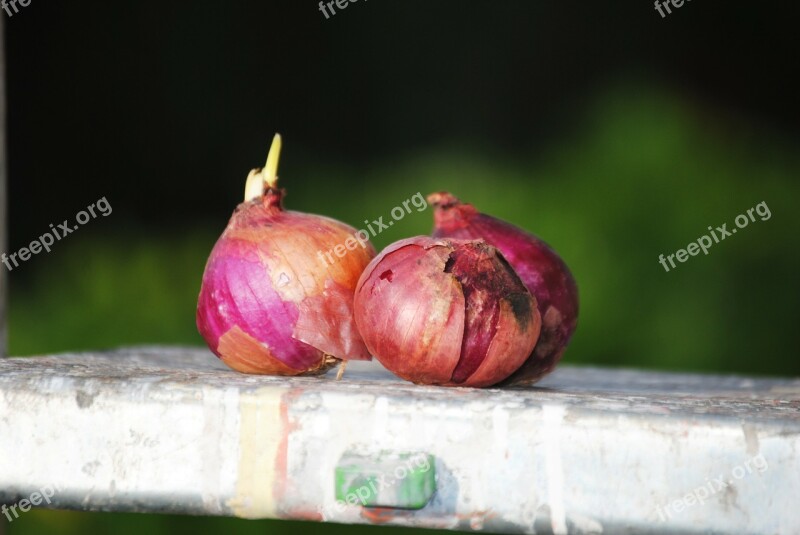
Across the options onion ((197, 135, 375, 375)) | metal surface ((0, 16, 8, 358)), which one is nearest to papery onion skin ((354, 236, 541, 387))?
onion ((197, 135, 375, 375))

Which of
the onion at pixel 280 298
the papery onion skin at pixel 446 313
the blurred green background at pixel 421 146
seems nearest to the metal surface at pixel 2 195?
the onion at pixel 280 298

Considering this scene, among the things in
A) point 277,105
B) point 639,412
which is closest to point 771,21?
point 277,105

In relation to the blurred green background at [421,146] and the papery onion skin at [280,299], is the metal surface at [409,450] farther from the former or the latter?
the blurred green background at [421,146]

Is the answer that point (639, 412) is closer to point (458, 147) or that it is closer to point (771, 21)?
point (458, 147)

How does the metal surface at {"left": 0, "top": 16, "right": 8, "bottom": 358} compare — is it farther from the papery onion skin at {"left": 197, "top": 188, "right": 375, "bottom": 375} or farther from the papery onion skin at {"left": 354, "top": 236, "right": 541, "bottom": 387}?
the papery onion skin at {"left": 354, "top": 236, "right": 541, "bottom": 387}

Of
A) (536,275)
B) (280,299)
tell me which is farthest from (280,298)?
(536,275)

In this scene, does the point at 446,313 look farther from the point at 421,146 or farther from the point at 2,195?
the point at 421,146

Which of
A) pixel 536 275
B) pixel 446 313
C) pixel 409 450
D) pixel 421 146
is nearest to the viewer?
pixel 409 450
